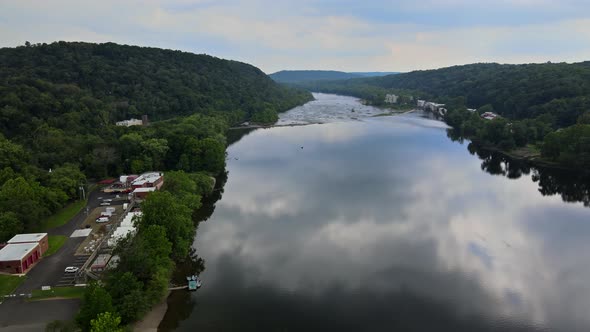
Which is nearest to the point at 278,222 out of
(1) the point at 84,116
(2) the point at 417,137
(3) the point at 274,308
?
(3) the point at 274,308

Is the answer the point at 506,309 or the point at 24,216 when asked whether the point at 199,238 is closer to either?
the point at 24,216

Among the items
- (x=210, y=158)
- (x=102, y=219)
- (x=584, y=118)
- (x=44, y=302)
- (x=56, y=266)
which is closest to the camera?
(x=44, y=302)

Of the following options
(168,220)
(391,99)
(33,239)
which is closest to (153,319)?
(168,220)

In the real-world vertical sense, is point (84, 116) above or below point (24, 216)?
above

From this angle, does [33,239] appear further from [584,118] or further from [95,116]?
[584,118]

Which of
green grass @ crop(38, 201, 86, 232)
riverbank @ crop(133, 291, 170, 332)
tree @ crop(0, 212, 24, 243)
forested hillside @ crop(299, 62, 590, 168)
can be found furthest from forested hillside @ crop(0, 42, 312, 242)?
forested hillside @ crop(299, 62, 590, 168)

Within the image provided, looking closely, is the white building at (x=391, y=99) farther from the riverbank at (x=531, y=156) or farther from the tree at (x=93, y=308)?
the tree at (x=93, y=308)
